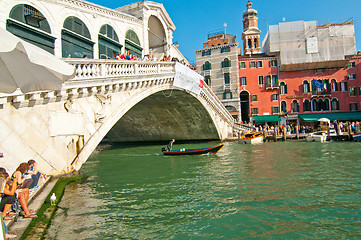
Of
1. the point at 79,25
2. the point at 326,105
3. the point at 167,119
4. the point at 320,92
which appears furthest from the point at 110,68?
the point at 326,105

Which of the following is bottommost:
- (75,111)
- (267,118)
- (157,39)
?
(75,111)

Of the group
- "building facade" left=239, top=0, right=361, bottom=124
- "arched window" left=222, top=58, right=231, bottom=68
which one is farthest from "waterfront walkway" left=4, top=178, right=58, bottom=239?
"arched window" left=222, top=58, right=231, bottom=68

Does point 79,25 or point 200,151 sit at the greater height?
point 79,25

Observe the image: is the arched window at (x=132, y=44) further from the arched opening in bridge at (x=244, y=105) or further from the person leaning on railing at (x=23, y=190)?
the arched opening in bridge at (x=244, y=105)

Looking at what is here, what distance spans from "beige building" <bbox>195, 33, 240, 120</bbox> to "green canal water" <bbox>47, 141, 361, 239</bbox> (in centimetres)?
2174

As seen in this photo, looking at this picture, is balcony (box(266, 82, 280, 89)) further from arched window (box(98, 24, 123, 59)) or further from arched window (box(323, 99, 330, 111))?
arched window (box(98, 24, 123, 59))

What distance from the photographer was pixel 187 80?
1658 cm

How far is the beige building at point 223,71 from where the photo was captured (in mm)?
30266

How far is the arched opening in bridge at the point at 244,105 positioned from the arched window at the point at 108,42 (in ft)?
63.8

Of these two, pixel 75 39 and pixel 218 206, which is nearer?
pixel 218 206

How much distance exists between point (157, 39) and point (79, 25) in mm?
9373

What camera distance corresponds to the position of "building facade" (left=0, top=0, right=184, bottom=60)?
30.0 ft

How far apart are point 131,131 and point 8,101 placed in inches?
798

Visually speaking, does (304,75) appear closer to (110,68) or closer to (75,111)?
(110,68)
